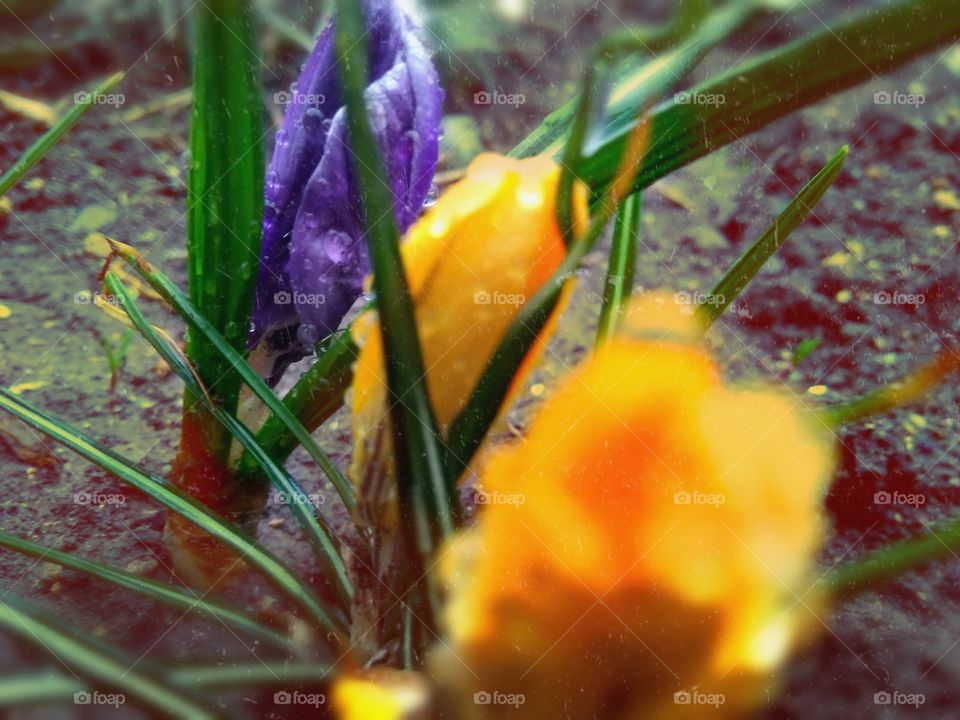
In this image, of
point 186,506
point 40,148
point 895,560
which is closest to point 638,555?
point 895,560

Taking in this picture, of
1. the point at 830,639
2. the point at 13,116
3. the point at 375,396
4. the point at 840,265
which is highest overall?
the point at 13,116

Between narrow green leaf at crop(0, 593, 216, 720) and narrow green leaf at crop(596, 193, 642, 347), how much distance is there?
27cm

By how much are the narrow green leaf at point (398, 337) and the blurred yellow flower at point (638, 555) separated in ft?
0.09

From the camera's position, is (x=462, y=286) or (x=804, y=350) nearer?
(x=462, y=286)

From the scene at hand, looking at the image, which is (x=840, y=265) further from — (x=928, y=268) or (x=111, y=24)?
(x=111, y=24)

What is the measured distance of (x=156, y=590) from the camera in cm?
38

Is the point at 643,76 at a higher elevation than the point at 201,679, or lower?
higher

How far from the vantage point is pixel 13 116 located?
50 centimetres

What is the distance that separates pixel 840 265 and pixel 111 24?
455 mm

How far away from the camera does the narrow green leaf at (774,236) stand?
1.24ft

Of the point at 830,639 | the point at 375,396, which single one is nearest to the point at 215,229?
the point at 375,396

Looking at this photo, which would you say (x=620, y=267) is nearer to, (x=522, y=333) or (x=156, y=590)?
(x=522, y=333)

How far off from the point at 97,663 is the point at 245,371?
139 millimetres

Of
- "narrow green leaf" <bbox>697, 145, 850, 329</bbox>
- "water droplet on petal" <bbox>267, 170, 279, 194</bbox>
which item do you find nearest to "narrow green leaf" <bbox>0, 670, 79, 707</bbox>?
"water droplet on petal" <bbox>267, 170, 279, 194</bbox>
